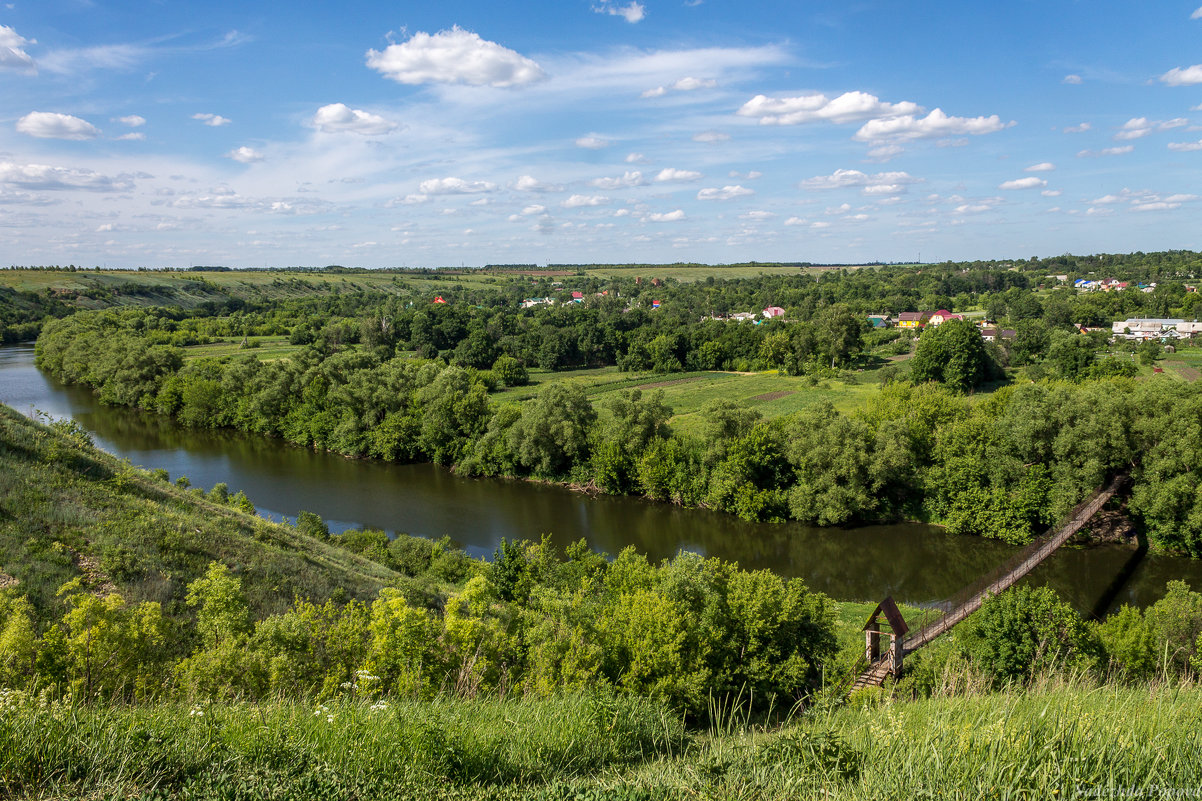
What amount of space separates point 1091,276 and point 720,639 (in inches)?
7779

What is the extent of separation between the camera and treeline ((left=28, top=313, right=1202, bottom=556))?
29.6 m

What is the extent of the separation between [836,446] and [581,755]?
2965 cm

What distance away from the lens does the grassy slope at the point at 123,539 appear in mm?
12812

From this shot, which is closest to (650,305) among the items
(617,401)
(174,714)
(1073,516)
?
(617,401)

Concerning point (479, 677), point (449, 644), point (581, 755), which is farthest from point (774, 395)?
point (581, 755)

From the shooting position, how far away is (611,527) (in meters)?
34.3

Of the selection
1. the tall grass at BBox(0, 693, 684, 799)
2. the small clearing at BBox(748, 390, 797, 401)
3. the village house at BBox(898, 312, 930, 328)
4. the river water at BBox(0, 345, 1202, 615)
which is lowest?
the river water at BBox(0, 345, 1202, 615)

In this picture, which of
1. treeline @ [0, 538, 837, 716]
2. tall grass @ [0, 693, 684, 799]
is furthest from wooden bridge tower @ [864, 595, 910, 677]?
tall grass @ [0, 693, 684, 799]

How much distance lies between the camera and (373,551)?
24.3 metres

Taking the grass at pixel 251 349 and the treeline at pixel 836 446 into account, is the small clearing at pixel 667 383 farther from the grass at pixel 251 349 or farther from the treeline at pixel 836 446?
the grass at pixel 251 349

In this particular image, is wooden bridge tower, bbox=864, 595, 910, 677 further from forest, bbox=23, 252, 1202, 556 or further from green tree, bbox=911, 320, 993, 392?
green tree, bbox=911, 320, 993, 392

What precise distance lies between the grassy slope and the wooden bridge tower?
12.3 meters

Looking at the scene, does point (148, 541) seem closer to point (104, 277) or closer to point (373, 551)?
point (373, 551)

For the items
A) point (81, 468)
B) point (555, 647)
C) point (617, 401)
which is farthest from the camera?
point (617, 401)
